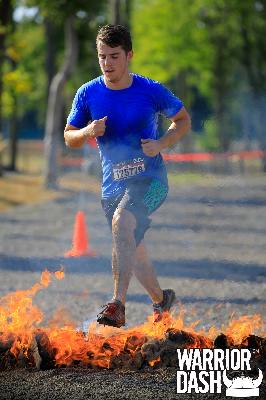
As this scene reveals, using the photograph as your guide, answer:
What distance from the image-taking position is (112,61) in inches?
230

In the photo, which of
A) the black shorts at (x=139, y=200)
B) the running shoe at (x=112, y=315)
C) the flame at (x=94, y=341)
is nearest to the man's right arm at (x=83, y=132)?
the black shorts at (x=139, y=200)

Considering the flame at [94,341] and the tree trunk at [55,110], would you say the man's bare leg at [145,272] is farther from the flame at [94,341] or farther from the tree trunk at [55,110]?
the tree trunk at [55,110]

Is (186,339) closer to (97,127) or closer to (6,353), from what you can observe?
(6,353)

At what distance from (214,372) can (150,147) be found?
1.41 metres

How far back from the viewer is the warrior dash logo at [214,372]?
5.04 m

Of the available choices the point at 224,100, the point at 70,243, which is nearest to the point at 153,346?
the point at 70,243

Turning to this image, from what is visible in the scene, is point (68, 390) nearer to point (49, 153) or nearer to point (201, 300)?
point (201, 300)

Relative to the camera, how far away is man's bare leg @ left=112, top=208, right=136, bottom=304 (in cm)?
595

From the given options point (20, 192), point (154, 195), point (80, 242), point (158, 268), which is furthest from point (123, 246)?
point (20, 192)

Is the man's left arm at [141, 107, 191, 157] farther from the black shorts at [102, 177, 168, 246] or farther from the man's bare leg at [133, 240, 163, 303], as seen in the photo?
the man's bare leg at [133, 240, 163, 303]

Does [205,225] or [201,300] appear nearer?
[201,300]

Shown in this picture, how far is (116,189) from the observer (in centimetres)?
610

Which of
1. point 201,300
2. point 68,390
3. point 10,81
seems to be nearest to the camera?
point 68,390

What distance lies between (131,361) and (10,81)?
2134 centimetres
